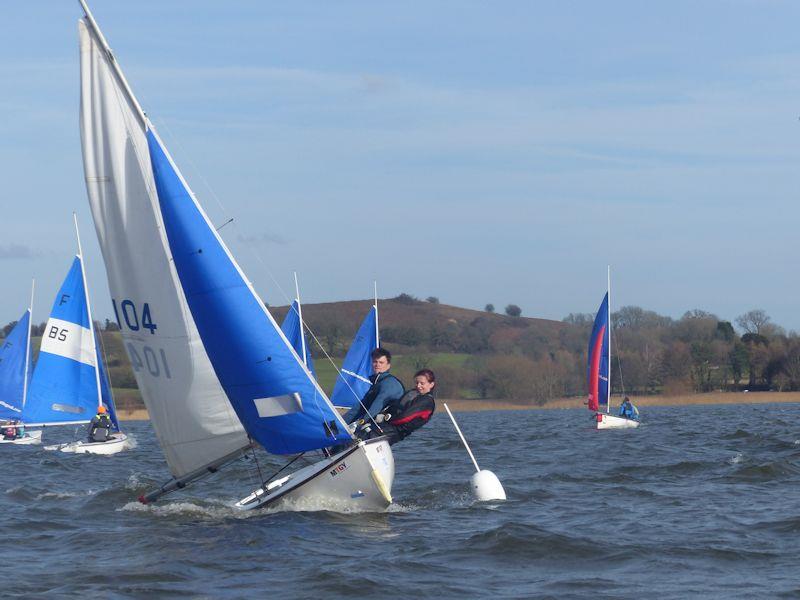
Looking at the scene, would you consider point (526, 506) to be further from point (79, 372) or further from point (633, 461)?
point (79, 372)

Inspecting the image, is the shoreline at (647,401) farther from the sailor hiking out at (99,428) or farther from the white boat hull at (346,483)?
the white boat hull at (346,483)

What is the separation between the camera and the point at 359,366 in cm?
3291

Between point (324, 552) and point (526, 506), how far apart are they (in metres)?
3.81

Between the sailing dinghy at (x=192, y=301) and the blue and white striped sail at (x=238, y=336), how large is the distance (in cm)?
1

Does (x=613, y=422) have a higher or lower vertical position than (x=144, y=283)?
lower

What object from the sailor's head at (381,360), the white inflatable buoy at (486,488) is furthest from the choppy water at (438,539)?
the sailor's head at (381,360)

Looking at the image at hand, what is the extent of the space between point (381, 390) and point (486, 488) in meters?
1.96

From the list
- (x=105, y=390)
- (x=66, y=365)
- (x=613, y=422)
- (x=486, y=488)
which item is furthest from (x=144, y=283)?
(x=613, y=422)

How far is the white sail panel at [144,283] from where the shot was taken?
11727mm

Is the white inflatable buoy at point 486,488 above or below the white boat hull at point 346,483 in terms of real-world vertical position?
below

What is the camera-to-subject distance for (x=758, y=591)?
27.3 feet

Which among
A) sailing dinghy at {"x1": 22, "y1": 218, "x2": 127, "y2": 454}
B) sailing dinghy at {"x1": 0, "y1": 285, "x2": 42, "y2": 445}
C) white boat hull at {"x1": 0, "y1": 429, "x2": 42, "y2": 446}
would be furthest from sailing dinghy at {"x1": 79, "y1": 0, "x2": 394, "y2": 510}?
sailing dinghy at {"x1": 0, "y1": 285, "x2": 42, "y2": 445}

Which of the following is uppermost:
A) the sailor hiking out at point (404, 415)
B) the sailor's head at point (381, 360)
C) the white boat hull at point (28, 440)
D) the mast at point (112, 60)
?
the mast at point (112, 60)

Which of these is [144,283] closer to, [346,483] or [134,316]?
[134,316]
